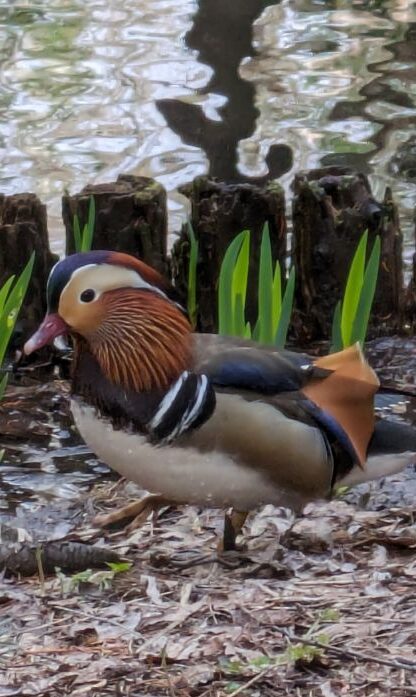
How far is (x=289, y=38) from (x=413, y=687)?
740 centimetres

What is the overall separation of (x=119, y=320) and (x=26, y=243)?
1574 mm

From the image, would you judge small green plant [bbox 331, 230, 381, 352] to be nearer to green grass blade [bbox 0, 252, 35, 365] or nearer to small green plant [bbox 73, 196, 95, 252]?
small green plant [bbox 73, 196, 95, 252]

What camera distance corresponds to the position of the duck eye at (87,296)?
11.2 feet

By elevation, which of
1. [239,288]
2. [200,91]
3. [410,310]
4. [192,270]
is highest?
[239,288]

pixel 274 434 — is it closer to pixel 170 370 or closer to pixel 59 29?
pixel 170 370

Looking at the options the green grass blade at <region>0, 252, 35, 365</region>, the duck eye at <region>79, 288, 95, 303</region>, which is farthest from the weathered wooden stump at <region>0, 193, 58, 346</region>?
the duck eye at <region>79, 288, 95, 303</region>

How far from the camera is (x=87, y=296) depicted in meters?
3.44

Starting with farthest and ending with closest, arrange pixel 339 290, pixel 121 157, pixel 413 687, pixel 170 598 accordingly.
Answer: pixel 121 157 < pixel 339 290 < pixel 170 598 < pixel 413 687

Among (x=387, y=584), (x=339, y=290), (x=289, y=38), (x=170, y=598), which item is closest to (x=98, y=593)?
(x=170, y=598)

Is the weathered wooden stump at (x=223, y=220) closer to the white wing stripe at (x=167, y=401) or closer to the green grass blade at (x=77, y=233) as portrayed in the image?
the green grass blade at (x=77, y=233)

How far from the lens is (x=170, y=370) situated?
3.51 meters

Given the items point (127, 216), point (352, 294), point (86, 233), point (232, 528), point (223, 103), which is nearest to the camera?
point (232, 528)

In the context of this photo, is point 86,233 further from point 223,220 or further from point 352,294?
point 352,294

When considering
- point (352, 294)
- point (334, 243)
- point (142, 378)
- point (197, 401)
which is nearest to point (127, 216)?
point (334, 243)
